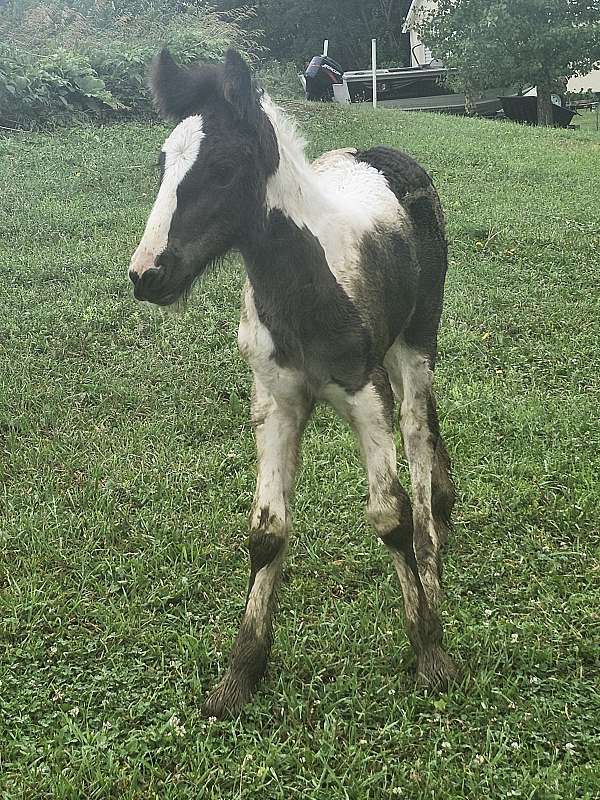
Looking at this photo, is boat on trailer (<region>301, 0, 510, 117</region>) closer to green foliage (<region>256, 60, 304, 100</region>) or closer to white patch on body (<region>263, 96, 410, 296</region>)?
green foliage (<region>256, 60, 304, 100</region>)

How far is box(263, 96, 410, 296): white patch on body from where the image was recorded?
2.84 m

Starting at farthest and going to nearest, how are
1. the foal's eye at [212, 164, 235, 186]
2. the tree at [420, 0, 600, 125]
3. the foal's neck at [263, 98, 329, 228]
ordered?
the tree at [420, 0, 600, 125], the foal's neck at [263, 98, 329, 228], the foal's eye at [212, 164, 235, 186]

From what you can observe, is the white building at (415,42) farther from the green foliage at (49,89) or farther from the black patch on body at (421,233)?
the black patch on body at (421,233)

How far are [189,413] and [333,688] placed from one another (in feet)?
7.89

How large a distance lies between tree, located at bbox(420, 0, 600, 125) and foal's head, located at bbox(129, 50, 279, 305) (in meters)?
18.0

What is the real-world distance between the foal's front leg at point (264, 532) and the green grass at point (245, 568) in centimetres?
10

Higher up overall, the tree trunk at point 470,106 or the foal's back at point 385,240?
the foal's back at point 385,240

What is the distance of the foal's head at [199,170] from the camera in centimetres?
256

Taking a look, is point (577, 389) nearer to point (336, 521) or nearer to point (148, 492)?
point (336, 521)

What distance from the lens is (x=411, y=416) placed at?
374 centimetres

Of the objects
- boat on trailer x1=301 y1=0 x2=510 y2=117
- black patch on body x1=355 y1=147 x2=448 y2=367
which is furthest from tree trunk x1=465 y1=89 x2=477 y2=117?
black patch on body x1=355 y1=147 x2=448 y2=367

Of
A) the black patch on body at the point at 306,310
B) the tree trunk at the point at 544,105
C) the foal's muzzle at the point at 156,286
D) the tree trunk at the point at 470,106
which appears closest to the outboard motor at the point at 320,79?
the tree trunk at the point at 470,106

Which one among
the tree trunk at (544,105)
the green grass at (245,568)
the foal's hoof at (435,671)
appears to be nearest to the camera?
the green grass at (245,568)

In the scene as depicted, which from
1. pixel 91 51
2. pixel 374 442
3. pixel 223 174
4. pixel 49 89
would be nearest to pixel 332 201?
pixel 223 174
